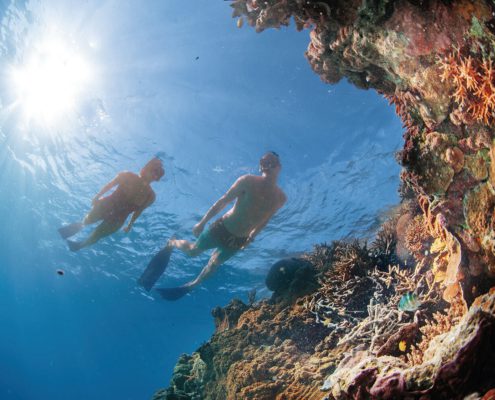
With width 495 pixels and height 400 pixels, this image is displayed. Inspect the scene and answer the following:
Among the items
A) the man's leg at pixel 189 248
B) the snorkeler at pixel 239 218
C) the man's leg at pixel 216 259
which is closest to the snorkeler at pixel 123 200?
the man's leg at pixel 189 248

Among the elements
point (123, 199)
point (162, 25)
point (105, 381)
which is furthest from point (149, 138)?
point (105, 381)

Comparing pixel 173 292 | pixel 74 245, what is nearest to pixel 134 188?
pixel 74 245

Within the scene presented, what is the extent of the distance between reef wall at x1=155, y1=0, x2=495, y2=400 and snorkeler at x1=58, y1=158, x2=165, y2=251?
613 cm

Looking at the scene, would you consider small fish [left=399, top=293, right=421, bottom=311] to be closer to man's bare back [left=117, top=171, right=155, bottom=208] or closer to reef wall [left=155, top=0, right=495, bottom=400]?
reef wall [left=155, top=0, right=495, bottom=400]

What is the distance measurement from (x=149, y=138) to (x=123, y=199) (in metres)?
7.54

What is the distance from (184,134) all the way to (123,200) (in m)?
7.06

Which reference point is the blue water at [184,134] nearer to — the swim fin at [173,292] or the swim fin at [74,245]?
the swim fin at [74,245]

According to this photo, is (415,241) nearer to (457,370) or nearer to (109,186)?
(457,370)

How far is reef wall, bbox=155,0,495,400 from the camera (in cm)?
202

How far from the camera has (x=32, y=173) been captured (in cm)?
2294

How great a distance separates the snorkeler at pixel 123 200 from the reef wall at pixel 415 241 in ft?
20.1

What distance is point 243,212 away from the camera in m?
9.88

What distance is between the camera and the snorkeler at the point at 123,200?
969 cm

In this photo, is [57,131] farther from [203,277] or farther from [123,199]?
[203,277]
